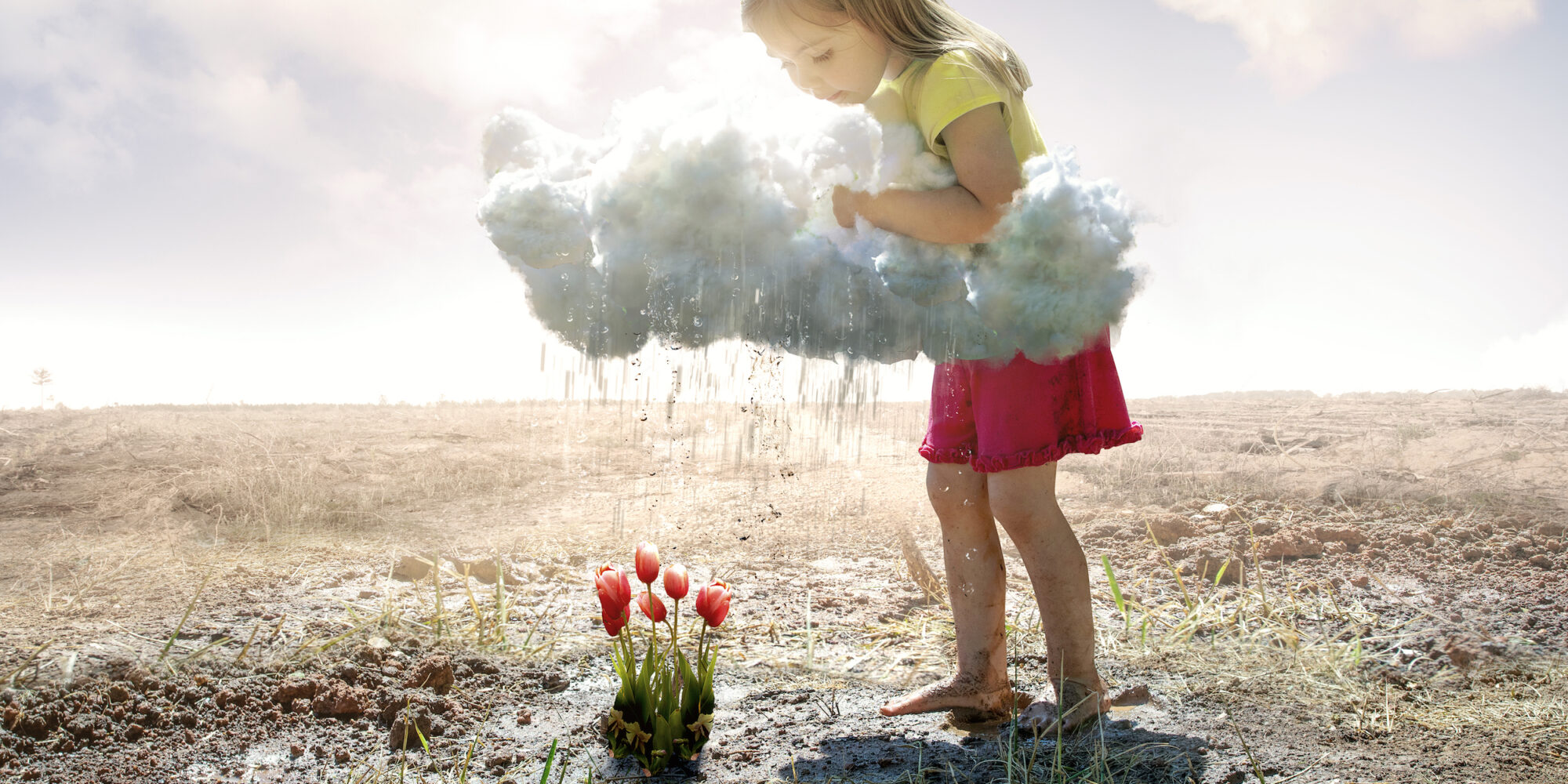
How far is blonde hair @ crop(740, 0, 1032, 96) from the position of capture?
184 centimetres

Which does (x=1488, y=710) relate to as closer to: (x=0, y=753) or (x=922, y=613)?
(x=922, y=613)

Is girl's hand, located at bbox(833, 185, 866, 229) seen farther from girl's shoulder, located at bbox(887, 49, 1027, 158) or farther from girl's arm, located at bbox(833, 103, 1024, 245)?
girl's shoulder, located at bbox(887, 49, 1027, 158)

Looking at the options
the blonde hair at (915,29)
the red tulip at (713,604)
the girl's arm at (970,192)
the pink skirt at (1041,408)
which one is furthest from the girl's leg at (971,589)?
the blonde hair at (915,29)

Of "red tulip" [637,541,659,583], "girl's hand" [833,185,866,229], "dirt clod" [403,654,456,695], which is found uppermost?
"girl's hand" [833,185,866,229]

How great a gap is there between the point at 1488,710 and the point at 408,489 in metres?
4.98

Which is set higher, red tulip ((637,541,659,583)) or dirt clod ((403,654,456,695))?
red tulip ((637,541,659,583))

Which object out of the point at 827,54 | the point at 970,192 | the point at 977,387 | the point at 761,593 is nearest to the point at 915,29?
the point at 827,54

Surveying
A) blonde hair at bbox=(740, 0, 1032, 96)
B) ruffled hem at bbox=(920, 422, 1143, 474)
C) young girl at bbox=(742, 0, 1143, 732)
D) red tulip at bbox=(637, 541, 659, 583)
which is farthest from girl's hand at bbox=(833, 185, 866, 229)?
red tulip at bbox=(637, 541, 659, 583)

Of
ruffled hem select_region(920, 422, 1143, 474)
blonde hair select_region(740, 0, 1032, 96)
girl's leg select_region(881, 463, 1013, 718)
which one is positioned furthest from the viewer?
girl's leg select_region(881, 463, 1013, 718)

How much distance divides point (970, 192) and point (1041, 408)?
597 millimetres

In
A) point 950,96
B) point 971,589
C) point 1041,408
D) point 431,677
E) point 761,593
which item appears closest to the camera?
point 950,96

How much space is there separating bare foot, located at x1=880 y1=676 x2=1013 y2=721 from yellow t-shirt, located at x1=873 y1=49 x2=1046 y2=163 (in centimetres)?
143

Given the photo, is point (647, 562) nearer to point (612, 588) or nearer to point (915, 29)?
point (612, 588)

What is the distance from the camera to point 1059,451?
6.67ft
